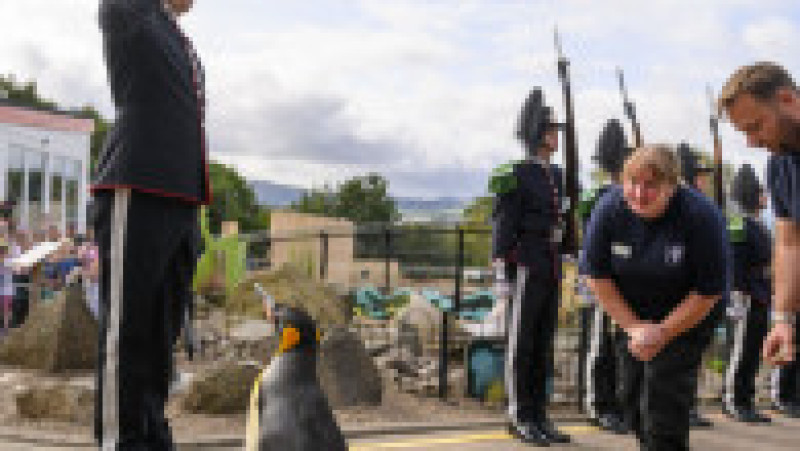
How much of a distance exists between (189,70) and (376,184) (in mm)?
75160

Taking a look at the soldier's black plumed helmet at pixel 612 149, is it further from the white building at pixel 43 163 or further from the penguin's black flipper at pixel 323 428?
the white building at pixel 43 163

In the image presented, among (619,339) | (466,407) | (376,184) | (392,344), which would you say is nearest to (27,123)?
(392,344)

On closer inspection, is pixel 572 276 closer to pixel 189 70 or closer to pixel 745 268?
pixel 745 268

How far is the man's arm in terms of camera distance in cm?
360

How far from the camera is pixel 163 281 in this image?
3.42 metres

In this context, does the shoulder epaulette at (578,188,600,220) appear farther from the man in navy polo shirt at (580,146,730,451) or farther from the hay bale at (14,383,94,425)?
the hay bale at (14,383,94,425)

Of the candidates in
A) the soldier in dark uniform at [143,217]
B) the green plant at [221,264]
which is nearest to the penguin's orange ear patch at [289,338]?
the soldier in dark uniform at [143,217]

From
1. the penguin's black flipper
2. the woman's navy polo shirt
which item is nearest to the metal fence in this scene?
the woman's navy polo shirt

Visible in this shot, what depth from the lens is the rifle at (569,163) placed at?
645 centimetres

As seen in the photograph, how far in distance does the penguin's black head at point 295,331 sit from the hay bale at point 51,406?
214 centimetres

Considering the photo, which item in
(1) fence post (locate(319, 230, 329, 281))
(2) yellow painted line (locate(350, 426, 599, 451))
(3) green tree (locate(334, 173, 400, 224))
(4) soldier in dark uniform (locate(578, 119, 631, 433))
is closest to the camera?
(2) yellow painted line (locate(350, 426, 599, 451))

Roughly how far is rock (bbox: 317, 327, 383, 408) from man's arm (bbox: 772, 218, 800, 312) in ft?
11.6

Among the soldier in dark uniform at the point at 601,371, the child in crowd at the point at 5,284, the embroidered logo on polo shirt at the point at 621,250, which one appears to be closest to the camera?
the embroidered logo on polo shirt at the point at 621,250

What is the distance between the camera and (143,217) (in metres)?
3.39
